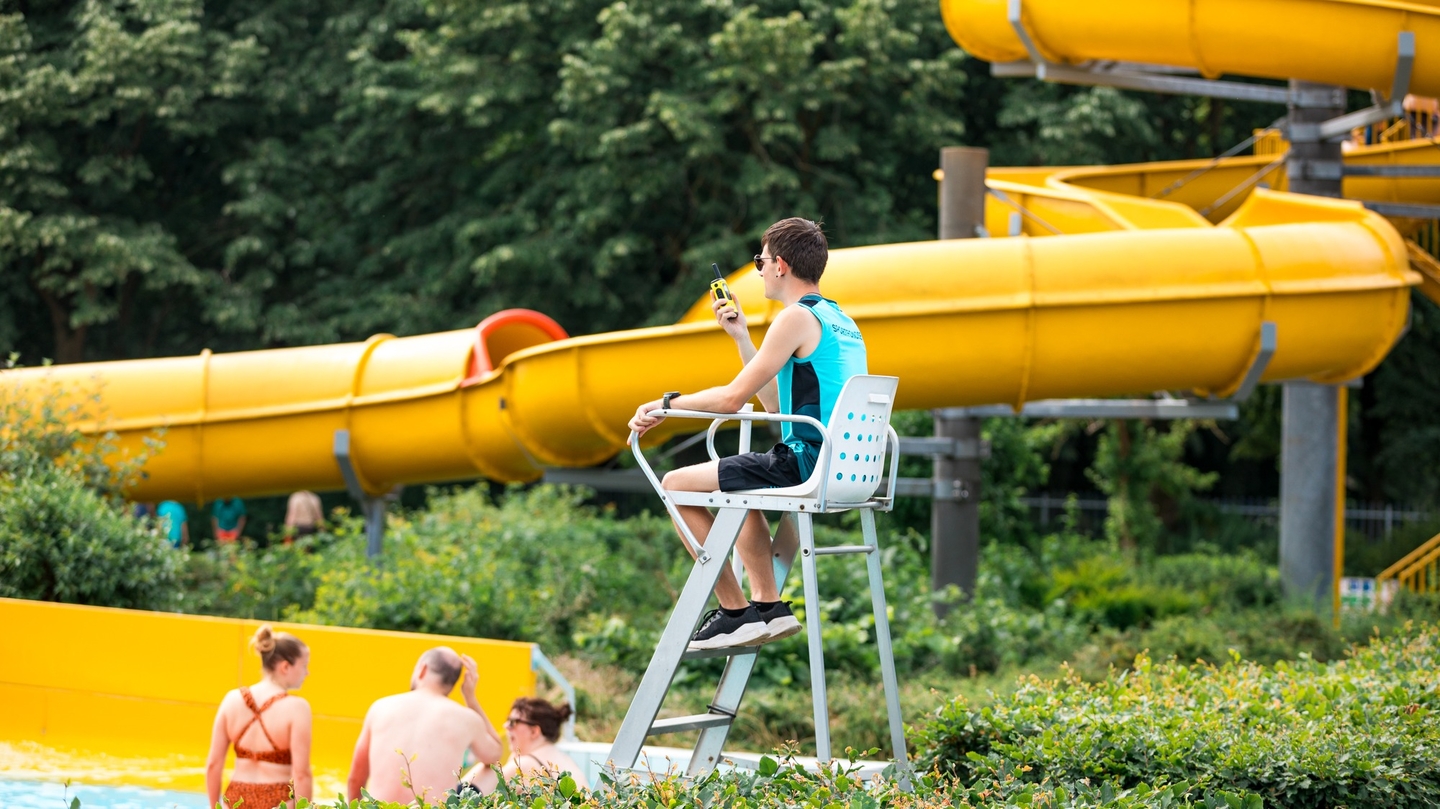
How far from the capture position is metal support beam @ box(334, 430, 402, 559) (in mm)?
10531

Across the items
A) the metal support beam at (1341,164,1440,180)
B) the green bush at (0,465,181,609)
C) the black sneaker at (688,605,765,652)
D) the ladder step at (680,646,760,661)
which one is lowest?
the green bush at (0,465,181,609)

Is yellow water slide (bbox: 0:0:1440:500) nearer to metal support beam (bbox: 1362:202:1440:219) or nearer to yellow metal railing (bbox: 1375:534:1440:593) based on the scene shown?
metal support beam (bbox: 1362:202:1440:219)

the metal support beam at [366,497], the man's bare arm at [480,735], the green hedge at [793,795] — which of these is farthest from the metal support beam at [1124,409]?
the green hedge at [793,795]

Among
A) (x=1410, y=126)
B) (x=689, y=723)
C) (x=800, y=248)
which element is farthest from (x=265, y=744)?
(x=1410, y=126)

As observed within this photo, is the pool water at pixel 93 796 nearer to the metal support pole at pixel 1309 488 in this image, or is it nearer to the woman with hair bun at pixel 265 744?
the woman with hair bun at pixel 265 744

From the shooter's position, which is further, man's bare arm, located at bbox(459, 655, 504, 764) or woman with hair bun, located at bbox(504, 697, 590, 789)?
man's bare arm, located at bbox(459, 655, 504, 764)

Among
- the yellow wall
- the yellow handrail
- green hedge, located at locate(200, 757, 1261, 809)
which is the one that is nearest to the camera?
green hedge, located at locate(200, 757, 1261, 809)

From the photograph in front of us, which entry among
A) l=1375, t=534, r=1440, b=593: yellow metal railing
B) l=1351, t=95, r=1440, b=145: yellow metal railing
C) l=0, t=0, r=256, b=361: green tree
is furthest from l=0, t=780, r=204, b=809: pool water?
l=0, t=0, r=256, b=361: green tree

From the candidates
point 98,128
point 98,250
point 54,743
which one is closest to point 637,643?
point 54,743

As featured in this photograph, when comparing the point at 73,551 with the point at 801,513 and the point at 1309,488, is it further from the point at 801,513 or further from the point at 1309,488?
the point at 1309,488

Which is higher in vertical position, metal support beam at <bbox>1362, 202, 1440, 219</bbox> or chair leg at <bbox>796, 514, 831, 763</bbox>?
metal support beam at <bbox>1362, 202, 1440, 219</bbox>

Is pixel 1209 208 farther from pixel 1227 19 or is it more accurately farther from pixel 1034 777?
pixel 1034 777

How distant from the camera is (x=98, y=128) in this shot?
68.4ft

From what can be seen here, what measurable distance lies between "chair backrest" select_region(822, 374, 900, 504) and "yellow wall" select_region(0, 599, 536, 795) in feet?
13.2
